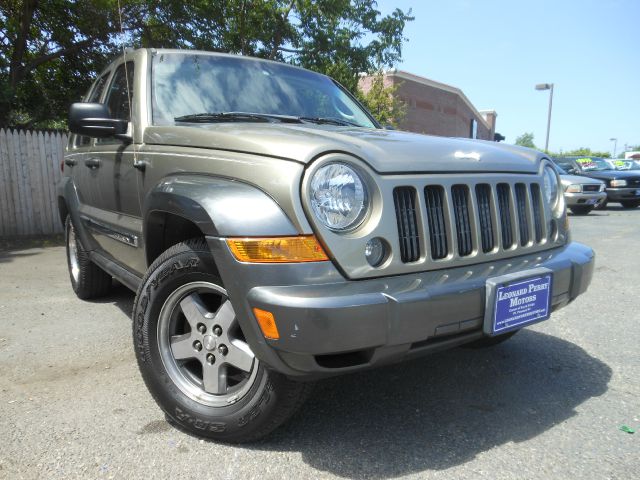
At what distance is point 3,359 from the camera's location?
124 inches

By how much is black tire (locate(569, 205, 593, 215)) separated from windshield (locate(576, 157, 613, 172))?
2.50 meters

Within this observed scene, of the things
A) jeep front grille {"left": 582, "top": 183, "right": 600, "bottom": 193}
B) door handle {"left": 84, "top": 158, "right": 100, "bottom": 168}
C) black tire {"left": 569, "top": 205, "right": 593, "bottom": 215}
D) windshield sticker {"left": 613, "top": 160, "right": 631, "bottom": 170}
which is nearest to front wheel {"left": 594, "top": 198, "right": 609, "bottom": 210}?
black tire {"left": 569, "top": 205, "right": 593, "bottom": 215}

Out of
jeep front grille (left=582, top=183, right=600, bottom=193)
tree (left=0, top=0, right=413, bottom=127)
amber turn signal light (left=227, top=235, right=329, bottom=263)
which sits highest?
tree (left=0, top=0, right=413, bottom=127)

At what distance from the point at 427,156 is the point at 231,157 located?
811 millimetres

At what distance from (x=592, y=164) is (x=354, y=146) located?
1735cm

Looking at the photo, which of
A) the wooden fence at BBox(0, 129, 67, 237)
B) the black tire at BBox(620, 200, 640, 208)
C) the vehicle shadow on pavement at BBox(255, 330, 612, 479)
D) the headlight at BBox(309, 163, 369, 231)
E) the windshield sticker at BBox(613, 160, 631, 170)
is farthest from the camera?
the windshield sticker at BBox(613, 160, 631, 170)

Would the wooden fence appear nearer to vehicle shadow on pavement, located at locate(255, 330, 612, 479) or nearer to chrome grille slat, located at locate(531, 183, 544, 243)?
vehicle shadow on pavement, located at locate(255, 330, 612, 479)

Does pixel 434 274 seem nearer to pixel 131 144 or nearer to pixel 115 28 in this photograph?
pixel 131 144

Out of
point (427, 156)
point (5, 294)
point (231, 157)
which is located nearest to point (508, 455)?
point (427, 156)

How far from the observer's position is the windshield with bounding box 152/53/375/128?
282 centimetres

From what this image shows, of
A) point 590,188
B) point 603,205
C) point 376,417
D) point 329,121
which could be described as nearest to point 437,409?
point 376,417

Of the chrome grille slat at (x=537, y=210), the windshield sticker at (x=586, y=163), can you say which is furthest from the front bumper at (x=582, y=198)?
the chrome grille slat at (x=537, y=210)

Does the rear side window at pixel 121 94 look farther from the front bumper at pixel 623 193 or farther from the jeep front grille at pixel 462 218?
the front bumper at pixel 623 193

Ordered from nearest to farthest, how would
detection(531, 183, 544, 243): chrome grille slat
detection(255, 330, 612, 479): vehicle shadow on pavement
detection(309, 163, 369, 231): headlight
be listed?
1. detection(309, 163, 369, 231): headlight
2. detection(255, 330, 612, 479): vehicle shadow on pavement
3. detection(531, 183, 544, 243): chrome grille slat
